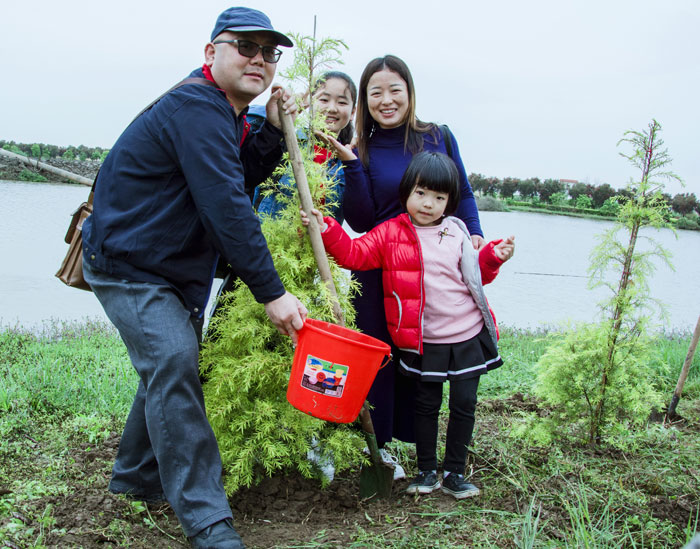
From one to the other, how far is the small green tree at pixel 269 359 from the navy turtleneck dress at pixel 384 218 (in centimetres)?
47

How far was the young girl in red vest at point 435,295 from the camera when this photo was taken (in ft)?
9.61

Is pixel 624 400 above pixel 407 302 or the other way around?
the other way around

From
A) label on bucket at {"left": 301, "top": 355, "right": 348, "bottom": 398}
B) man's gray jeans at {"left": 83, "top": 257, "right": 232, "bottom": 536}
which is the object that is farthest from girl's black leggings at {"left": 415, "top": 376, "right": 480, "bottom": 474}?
man's gray jeans at {"left": 83, "top": 257, "right": 232, "bottom": 536}

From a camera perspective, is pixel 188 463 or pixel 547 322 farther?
pixel 547 322

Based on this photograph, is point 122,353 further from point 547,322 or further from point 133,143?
point 547,322

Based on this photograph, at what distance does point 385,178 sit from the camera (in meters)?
3.18

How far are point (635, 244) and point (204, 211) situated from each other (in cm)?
266

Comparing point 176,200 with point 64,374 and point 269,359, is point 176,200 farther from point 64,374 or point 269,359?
point 64,374

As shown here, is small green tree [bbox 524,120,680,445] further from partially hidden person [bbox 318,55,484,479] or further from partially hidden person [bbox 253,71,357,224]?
partially hidden person [bbox 253,71,357,224]

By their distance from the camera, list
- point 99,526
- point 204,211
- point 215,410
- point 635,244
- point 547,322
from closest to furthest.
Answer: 1. point 204,211
2. point 99,526
3. point 215,410
4. point 635,244
5. point 547,322

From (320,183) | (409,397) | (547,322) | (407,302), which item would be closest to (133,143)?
(320,183)

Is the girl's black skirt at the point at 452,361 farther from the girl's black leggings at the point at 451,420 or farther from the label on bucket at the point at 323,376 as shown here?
the label on bucket at the point at 323,376

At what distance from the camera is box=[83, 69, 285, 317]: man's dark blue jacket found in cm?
215

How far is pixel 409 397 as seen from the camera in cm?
342
